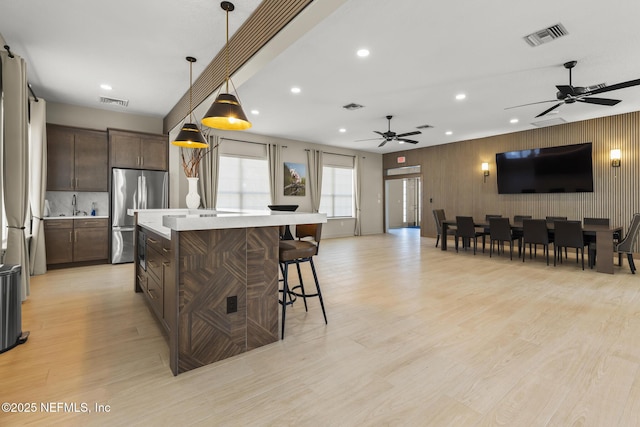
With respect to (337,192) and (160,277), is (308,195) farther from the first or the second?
(160,277)

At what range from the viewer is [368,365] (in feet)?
7.03

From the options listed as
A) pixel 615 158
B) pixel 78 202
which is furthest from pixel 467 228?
pixel 78 202

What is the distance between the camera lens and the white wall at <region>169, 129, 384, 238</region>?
6246 millimetres

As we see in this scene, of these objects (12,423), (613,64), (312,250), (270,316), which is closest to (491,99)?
(613,64)

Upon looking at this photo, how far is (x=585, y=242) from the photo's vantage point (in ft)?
17.5

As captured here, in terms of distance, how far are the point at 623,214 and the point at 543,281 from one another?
3.74 meters

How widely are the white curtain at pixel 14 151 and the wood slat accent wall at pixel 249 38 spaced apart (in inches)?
77.8

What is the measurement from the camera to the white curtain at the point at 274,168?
8.24 meters

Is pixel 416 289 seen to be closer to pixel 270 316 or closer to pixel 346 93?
pixel 270 316

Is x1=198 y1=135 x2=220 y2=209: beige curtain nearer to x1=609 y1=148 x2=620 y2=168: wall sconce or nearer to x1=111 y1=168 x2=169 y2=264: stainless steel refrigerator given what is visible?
x1=111 y1=168 x2=169 y2=264: stainless steel refrigerator

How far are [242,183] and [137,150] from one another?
2.56 m

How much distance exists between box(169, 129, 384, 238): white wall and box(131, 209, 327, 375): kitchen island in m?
4.13

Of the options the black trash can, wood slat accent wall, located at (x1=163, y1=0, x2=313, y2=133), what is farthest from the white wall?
the black trash can

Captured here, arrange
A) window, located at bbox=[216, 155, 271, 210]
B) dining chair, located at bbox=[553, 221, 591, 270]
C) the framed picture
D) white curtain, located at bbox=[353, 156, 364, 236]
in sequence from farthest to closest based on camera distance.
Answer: white curtain, located at bbox=[353, 156, 364, 236] < the framed picture < window, located at bbox=[216, 155, 271, 210] < dining chair, located at bbox=[553, 221, 591, 270]
